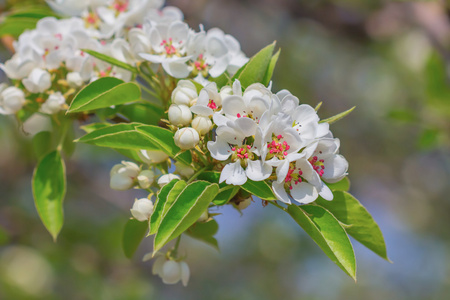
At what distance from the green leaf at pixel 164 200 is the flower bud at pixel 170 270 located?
1.14 ft

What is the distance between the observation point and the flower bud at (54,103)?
1.51 m

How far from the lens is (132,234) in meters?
1.44

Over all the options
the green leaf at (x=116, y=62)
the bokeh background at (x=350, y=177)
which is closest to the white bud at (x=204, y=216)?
the green leaf at (x=116, y=62)

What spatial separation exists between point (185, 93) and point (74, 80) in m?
0.45

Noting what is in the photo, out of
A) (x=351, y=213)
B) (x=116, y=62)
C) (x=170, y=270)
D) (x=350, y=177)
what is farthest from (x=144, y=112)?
(x=350, y=177)

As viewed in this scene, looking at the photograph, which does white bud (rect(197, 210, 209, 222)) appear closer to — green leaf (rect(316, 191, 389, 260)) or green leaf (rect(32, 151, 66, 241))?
green leaf (rect(316, 191, 389, 260))

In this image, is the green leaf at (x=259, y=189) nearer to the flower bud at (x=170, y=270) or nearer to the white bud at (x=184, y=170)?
the white bud at (x=184, y=170)

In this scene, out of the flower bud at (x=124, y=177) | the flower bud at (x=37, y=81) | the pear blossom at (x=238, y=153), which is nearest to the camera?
the pear blossom at (x=238, y=153)

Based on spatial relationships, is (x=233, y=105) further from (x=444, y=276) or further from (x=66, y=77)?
(x=444, y=276)

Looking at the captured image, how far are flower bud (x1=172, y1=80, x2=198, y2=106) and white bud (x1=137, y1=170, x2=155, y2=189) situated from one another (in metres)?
0.22

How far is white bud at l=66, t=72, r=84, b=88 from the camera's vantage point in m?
1.53

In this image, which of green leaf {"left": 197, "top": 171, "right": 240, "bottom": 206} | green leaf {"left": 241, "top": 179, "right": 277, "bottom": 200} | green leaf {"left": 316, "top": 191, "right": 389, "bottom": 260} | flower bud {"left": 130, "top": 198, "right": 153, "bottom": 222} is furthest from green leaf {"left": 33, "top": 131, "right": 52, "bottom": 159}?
green leaf {"left": 316, "top": 191, "right": 389, "bottom": 260}

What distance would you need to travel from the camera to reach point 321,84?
4.91 meters

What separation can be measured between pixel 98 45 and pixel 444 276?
5289 millimetres
